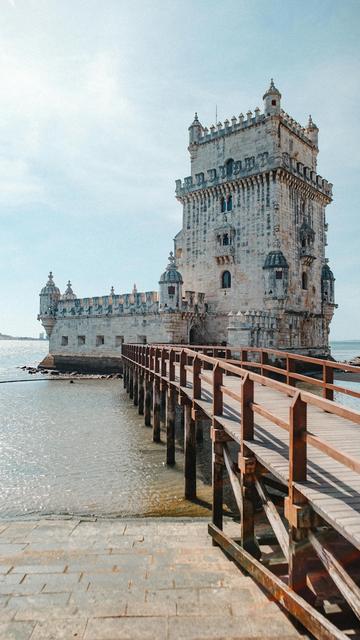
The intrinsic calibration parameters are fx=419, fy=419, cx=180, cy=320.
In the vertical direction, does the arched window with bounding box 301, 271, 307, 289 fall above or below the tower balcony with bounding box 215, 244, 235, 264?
below

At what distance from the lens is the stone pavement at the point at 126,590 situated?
13.0 feet

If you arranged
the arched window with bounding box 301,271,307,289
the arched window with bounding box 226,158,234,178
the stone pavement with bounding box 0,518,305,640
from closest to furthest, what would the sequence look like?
the stone pavement with bounding box 0,518,305,640 → the arched window with bounding box 226,158,234,178 → the arched window with bounding box 301,271,307,289

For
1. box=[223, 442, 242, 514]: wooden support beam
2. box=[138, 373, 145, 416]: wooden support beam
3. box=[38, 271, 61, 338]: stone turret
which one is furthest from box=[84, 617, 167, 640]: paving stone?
box=[38, 271, 61, 338]: stone turret

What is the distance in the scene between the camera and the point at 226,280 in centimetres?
3139

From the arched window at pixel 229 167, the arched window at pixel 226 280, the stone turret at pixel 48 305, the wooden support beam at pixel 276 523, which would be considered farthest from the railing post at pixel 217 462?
the stone turret at pixel 48 305

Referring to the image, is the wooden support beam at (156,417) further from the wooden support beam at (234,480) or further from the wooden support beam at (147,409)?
the wooden support beam at (234,480)

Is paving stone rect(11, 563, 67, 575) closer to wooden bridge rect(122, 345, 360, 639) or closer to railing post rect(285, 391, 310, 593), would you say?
wooden bridge rect(122, 345, 360, 639)

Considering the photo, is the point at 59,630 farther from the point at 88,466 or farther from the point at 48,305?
the point at 48,305

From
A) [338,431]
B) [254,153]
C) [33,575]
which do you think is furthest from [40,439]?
[254,153]

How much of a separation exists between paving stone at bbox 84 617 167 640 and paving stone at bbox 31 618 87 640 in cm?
8

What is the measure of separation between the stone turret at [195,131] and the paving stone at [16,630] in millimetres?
34965

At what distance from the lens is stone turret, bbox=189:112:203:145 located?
34.2 metres

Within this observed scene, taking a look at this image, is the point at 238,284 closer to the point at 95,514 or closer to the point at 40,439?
the point at 40,439

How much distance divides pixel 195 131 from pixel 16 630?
3559 centimetres
